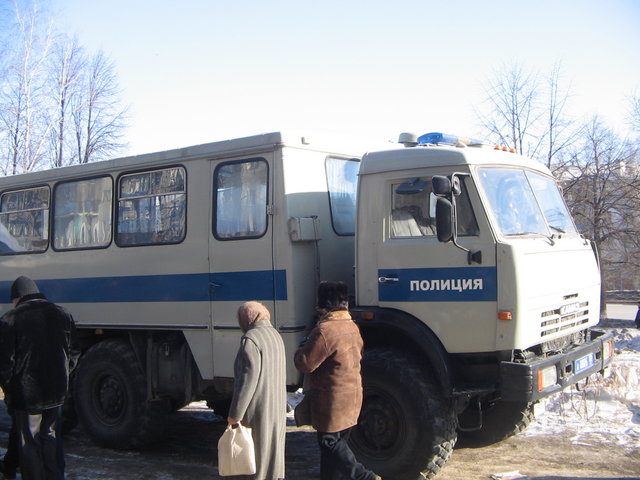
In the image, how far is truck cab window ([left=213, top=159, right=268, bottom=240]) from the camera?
6590 mm

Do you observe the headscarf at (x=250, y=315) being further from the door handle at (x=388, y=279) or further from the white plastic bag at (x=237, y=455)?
the door handle at (x=388, y=279)

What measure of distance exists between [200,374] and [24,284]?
2038 millimetres

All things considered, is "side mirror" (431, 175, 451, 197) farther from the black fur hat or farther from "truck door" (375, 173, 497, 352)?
the black fur hat

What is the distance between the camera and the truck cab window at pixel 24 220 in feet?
28.1

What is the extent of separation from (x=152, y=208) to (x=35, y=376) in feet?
8.14

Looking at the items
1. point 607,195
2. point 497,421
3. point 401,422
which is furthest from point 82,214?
point 607,195

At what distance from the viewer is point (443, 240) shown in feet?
18.3

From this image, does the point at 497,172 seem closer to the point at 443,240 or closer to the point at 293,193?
the point at 443,240

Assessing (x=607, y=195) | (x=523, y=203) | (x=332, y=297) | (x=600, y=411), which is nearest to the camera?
(x=332, y=297)

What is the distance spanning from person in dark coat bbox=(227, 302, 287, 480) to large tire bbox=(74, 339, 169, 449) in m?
3.14

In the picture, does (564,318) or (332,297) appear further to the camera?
(564,318)

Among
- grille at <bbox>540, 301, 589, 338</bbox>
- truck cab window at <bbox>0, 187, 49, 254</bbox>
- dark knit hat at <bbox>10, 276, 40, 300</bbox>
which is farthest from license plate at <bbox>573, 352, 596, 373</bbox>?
truck cab window at <bbox>0, 187, 49, 254</bbox>

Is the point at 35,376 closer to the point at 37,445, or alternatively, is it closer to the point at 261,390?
the point at 37,445

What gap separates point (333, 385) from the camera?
506 cm
